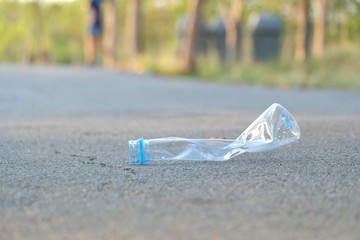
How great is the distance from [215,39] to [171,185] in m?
31.8

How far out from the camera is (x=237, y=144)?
4.82 metres

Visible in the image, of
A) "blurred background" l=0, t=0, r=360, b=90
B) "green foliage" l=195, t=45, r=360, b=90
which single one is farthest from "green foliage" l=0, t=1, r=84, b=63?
"green foliage" l=195, t=45, r=360, b=90

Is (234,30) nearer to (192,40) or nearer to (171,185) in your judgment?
(192,40)

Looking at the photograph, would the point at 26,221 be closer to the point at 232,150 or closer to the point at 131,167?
the point at 131,167

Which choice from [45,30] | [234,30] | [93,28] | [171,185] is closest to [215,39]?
[234,30]

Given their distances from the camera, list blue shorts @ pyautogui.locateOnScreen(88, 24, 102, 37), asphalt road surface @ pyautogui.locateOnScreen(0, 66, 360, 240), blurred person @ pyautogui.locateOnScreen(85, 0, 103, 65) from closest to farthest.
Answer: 1. asphalt road surface @ pyautogui.locateOnScreen(0, 66, 360, 240)
2. blurred person @ pyautogui.locateOnScreen(85, 0, 103, 65)
3. blue shorts @ pyautogui.locateOnScreen(88, 24, 102, 37)

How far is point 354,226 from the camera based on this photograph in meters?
2.87

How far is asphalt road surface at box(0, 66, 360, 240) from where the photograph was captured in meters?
2.91

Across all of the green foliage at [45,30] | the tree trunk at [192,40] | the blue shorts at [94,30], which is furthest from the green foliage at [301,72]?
the green foliage at [45,30]

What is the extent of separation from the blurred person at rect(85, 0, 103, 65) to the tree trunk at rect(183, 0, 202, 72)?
2.67m

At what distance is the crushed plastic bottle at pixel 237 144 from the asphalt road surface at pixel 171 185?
0.37 feet

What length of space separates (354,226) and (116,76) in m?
14.7

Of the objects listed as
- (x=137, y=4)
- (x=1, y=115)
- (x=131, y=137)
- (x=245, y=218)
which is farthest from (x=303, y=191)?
(x=137, y=4)

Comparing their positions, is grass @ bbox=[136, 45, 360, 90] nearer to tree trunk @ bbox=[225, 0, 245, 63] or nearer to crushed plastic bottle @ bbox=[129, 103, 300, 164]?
tree trunk @ bbox=[225, 0, 245, 63]
